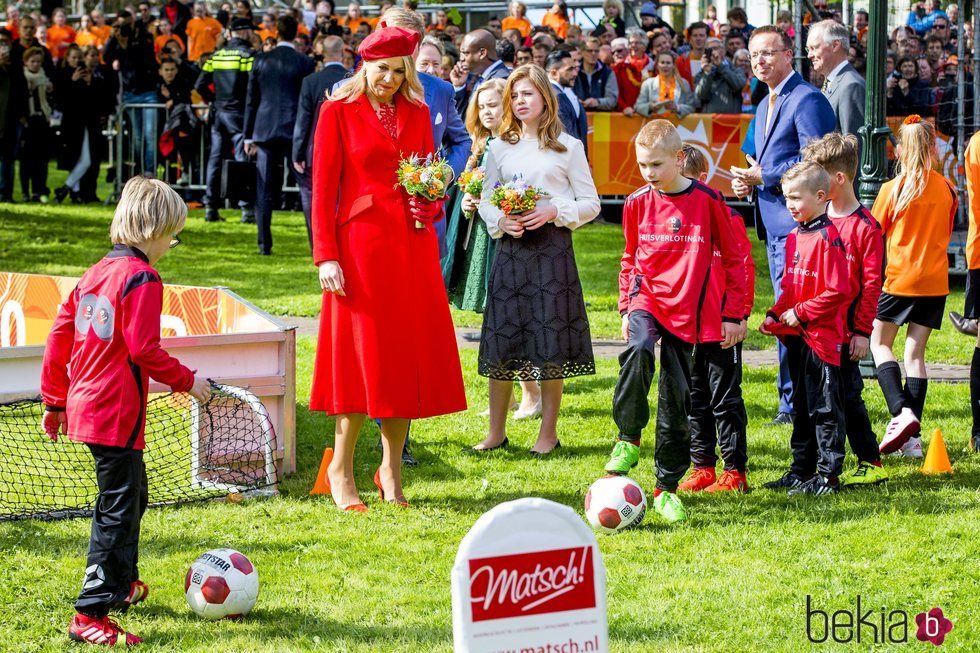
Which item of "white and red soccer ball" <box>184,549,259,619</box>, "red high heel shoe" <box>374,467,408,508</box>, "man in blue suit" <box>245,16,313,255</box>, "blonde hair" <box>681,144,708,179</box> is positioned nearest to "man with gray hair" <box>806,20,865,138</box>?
"blonde hair" <box>681,144,708,179</box>

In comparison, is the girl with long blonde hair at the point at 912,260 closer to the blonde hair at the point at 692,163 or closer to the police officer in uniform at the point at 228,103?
the blonde hair at the point at 692,163

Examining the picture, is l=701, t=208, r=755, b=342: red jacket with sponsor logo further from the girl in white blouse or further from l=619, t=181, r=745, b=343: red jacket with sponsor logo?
the girl in white blouse

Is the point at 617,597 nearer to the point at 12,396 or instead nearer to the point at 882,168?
the point at 12,396

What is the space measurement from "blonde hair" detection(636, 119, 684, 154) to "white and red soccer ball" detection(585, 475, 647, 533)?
4.99 feet

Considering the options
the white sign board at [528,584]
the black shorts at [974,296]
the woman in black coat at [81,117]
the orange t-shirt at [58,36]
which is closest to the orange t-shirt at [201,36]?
the woman in black coat at [81,117]

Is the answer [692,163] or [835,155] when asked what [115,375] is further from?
[835,155]

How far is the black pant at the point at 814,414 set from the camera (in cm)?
638

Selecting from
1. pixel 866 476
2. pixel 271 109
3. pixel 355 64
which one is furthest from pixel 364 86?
pixel 355 64

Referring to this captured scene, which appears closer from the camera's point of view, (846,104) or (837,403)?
(837,403)

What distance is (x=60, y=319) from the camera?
182 inches

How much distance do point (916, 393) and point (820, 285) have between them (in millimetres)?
1548

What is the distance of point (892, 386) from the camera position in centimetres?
741

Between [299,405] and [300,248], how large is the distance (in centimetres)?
726

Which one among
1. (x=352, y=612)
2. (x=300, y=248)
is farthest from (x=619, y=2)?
(x=352, y=612)
